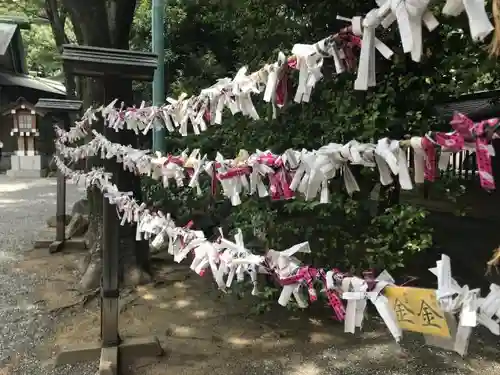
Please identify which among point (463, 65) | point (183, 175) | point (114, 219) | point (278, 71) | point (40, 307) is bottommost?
point (40, 307)

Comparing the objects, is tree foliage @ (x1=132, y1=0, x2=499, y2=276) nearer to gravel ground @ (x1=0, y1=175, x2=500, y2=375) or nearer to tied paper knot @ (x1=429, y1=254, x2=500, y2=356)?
gravel ground @ (x1=0, y1=175, x2=500, y2=375)

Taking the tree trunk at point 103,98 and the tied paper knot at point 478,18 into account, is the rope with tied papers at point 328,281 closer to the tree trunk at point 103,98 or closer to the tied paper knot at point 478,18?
the tied paper knot at point 478,18

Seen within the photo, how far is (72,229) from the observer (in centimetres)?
770

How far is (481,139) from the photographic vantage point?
1.17 m

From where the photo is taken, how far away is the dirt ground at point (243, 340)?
332cm

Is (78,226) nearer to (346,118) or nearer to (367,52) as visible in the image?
(346,118)

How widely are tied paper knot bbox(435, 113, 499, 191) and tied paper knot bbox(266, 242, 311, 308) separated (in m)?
0.88

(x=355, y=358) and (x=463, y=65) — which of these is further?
(x=355, y=358)

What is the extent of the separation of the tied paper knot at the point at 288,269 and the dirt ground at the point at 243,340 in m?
1.51

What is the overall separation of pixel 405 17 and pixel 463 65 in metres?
2.04

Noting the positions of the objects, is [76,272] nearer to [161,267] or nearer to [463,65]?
[161,267]

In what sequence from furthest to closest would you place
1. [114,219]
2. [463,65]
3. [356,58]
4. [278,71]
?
[114,219] < [463,65] < [278,71] < [356,58]

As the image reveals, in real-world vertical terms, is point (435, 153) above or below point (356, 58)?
below

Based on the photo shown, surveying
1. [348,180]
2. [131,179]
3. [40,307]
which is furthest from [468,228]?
[348,180]
